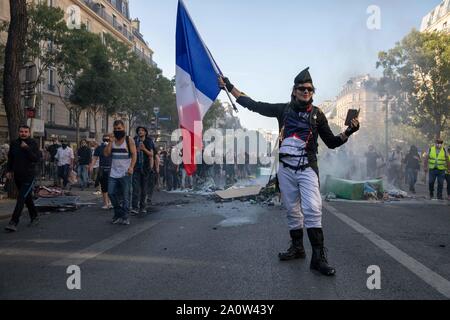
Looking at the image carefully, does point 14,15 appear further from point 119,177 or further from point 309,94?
point 309,94

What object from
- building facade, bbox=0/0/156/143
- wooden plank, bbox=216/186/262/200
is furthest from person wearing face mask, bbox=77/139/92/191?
building facade, bbox=0/0/156/143

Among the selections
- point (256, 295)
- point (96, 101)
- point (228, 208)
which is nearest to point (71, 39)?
point (96, 101)

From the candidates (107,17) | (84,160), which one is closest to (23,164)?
(84,160)

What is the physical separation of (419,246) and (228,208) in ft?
17.9

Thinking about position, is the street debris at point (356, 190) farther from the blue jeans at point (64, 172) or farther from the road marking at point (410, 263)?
the blue jeans at point (64, 172)

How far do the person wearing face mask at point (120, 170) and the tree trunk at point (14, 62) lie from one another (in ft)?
15.9

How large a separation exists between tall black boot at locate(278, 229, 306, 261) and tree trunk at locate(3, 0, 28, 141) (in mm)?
9178

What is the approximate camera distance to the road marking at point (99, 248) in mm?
5367

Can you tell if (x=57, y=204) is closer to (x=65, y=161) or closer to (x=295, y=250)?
(x=65, y=161)

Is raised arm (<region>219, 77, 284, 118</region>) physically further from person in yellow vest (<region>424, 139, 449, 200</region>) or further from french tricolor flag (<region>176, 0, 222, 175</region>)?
person in yellow vest (<region>424, 139, 449, 200</region>)

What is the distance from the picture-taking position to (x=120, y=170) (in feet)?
28.2

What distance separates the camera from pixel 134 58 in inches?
1556

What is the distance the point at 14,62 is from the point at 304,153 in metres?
9.81

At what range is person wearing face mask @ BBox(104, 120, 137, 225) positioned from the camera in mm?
8570
